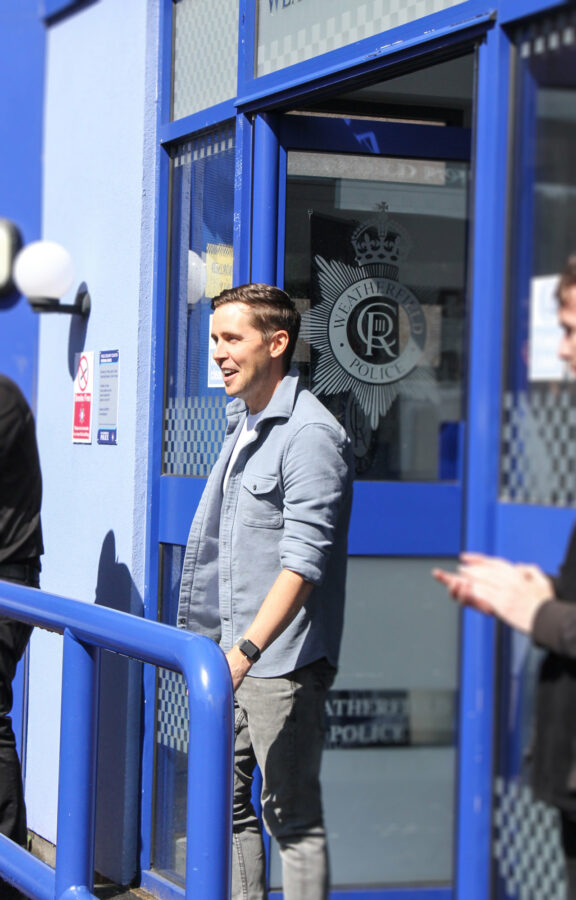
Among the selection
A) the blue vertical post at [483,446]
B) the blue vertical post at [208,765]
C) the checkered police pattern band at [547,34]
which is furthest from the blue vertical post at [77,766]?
the checkered police pattern band at [547,34]

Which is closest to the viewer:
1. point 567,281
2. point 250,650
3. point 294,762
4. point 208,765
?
point 567,281

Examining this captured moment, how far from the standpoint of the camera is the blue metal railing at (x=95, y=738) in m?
2.34

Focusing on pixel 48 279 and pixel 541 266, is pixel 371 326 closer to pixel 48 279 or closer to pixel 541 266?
pixel 48 279

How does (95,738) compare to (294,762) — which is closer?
(95,738)

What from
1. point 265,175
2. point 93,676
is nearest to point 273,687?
point 93,676

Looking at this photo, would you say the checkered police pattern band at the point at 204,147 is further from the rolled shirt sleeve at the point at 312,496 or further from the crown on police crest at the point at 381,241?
the rolled shirt sleeve at the point at 312,496

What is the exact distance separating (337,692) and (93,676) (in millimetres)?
1335

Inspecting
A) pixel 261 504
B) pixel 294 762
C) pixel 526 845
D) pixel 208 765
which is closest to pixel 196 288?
pixel 261 504

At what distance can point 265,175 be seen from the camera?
141 inches

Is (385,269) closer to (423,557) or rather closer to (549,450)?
(423,557)

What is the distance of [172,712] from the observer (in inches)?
156

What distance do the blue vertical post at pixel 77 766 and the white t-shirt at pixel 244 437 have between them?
580 mm

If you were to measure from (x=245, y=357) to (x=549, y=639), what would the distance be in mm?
Answer: 1359

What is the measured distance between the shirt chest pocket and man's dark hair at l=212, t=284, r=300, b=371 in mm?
324
